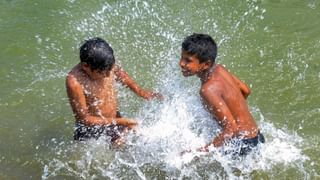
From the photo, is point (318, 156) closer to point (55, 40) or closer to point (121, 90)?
point (121, 90)

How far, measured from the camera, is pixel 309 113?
5.73 metres

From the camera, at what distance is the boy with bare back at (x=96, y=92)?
437cm

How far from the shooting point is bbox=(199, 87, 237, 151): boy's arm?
160 inches

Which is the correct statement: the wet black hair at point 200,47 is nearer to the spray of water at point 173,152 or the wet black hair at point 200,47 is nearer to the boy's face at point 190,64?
the boy's face at point 190,64

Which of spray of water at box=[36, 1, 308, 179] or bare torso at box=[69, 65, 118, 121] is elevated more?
bare torso at box=[69, 65, 118, 121]

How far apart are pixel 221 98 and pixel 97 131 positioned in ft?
4.42

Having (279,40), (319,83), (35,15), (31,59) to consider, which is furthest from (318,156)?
(35,15)

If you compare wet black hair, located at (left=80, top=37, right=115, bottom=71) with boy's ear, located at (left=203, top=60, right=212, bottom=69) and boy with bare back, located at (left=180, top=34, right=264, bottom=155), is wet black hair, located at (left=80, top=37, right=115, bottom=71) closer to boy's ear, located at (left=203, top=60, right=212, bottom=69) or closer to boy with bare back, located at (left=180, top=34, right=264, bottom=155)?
boy with bare back, located at (left=180, top=34, right=264, bottom=155)

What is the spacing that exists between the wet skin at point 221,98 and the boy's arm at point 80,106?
91cm

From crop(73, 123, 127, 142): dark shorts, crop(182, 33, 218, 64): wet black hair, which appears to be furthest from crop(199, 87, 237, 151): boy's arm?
crop(73, 123, 127, 142): dark shorts

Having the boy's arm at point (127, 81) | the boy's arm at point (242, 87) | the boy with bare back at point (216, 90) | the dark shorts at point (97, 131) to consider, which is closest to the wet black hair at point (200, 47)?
the boy with bare back at point (216, 90)

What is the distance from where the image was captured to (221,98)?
4105 millimetres

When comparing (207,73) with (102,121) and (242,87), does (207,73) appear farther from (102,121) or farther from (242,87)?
(102,121)

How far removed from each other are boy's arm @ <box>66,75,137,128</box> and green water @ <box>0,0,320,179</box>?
725mm
